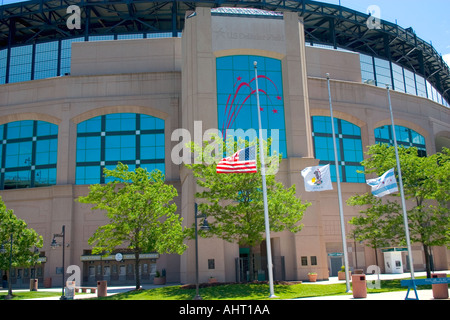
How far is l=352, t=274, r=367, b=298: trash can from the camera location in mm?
23281

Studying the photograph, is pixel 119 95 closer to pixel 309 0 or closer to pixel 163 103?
pixel 163 103

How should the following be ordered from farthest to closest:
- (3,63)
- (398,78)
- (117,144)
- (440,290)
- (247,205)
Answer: (398,78) → (3,63) → (117,144) → (247,205) → (440,290)

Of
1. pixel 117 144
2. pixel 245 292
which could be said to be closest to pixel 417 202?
pixel 245 292

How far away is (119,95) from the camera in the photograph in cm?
5091

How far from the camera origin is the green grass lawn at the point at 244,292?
2731cm

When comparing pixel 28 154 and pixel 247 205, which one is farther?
pixel 28 154

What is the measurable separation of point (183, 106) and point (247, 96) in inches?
288

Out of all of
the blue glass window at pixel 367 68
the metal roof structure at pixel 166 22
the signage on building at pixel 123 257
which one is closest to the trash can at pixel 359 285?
the signage on building at pixel 123 257

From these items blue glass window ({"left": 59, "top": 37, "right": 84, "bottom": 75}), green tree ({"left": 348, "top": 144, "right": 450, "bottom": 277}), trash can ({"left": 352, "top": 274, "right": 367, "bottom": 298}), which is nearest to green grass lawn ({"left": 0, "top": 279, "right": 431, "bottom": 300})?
trash can ({"left": 352, "top": 274, "right": 367, "bottom": 298})

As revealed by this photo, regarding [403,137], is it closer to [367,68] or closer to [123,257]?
[367,68]

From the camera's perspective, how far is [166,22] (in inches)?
2522

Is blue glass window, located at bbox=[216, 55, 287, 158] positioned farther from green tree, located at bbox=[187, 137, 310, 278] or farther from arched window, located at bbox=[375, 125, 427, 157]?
arched window, located at bbox=[375, 125, 427, 157]
